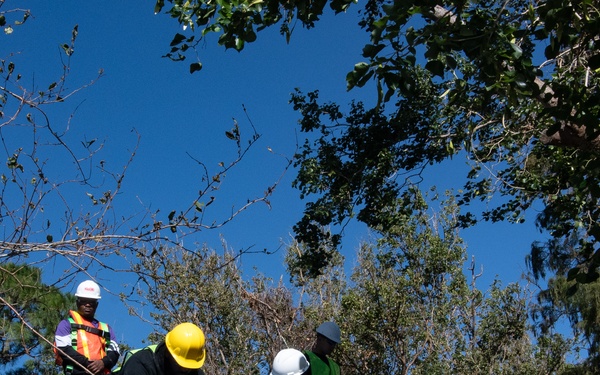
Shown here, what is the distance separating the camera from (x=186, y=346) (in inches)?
152

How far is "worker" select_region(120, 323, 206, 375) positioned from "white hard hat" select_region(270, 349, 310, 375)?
1.26 meters

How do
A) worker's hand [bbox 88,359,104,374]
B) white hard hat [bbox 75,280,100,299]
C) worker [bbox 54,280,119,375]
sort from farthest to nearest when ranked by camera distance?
white hard hat [bbox 75,280,100,299]
worker [bbox 54,280,119,375]
worker's hand [bbox 88,359,104,374]

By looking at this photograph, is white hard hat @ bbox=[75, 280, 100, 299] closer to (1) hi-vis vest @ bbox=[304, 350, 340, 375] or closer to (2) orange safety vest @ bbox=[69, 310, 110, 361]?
(2) orange safety vest @ bbox=[69, 310, 110, 361]

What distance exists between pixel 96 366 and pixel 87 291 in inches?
22.2

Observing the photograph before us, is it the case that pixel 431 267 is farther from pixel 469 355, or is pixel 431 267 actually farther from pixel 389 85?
pixel 389 85

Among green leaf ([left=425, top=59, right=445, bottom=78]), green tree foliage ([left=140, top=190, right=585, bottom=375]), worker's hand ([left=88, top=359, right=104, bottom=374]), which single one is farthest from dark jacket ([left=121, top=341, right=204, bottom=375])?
green tree foliage ([left=140, top=190, right=585, bottom=375])

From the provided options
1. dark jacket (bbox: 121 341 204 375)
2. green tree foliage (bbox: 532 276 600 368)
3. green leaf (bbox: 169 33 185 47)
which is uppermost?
green tree foliage (bbox: 532 276 600 368)

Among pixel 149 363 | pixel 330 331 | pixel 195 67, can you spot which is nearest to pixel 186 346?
pixel 149 363

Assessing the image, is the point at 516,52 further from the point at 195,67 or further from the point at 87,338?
the point at 87,338

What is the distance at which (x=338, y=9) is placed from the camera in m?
5.07

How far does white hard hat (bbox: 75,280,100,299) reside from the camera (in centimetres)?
502

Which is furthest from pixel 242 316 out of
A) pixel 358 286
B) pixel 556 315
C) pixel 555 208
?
pixel 555 208

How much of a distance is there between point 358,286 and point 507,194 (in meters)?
7.57

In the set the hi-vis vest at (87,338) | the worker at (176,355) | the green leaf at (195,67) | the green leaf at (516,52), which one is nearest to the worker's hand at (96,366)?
the hi-vis vest at (87,338)
